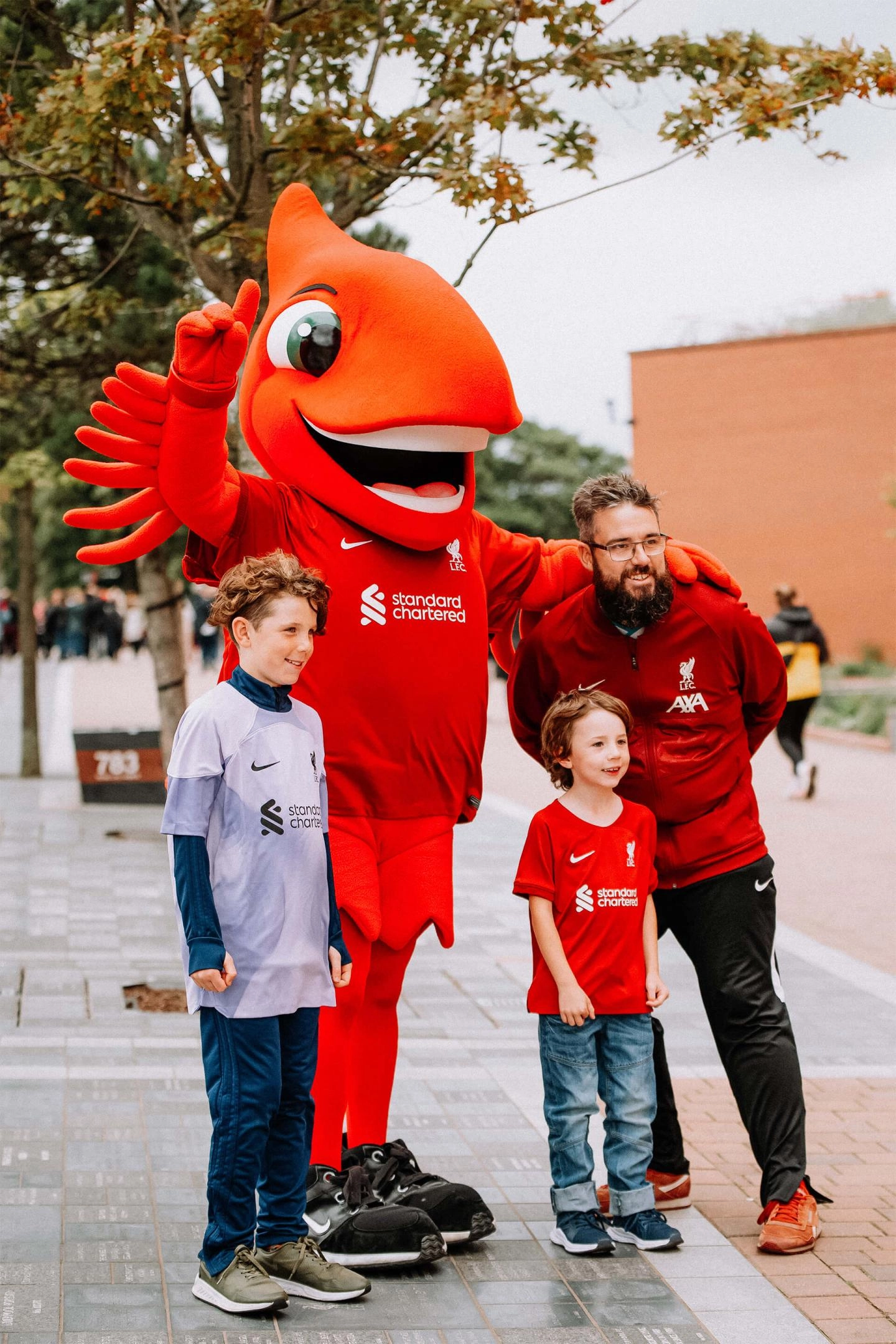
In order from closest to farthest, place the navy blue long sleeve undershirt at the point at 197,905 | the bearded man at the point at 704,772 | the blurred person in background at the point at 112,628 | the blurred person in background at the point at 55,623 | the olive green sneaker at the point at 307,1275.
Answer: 1. the navy blue long sleeve undershirt at the point at 197,905
2. the olive green sneaker at the point at 307,1275
3. the bearded man at the point at 704,772
4. the blurred person in background at the point at 112,628
5. the blurred person in background at the point at 55,623

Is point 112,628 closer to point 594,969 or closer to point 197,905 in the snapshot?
point 594,969

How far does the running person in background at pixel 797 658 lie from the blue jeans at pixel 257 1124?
1026 centimetres

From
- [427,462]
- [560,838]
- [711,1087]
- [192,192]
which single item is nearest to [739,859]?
[560,838]

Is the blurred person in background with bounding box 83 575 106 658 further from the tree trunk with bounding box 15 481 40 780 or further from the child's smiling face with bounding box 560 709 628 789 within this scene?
the child's smiling face with bounding box 560 709 628 789

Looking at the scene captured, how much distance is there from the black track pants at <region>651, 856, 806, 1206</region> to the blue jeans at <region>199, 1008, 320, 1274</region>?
118 centimetres

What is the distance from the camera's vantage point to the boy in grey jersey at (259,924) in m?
3.72

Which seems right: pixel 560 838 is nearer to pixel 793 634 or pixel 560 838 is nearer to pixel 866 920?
pixel 866 920

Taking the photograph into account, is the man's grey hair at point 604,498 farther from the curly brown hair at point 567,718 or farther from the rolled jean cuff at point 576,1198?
the rolled jean cuff at point 576,1198

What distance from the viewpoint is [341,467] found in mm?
4289

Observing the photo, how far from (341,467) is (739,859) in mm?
1524

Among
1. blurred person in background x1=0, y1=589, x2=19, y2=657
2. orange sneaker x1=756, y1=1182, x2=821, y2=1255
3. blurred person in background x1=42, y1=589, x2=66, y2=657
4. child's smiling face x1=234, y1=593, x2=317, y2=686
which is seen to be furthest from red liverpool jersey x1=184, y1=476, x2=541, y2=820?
blurred person in background x1=42, y1=589, x2=66, y2=657

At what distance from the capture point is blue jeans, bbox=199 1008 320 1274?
3732mm

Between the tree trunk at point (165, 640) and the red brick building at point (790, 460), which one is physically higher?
the red brick building at point (790, 460)

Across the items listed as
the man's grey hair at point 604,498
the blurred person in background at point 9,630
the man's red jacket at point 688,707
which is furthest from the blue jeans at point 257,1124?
the blurred person in background at point 9,630
